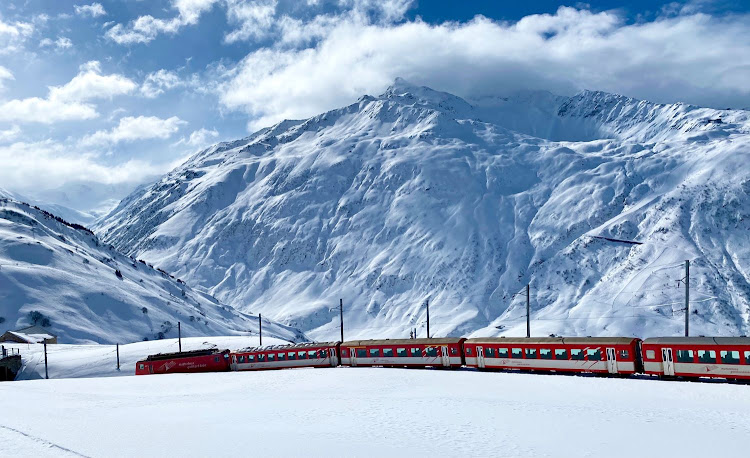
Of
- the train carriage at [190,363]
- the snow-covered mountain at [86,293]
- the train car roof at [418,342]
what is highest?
A: the snow-covered mountain at [86,293]

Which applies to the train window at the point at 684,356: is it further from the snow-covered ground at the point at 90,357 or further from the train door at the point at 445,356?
the snow-covered ground at the point at 90,357

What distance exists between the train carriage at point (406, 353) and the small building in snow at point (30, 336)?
54.5 meters

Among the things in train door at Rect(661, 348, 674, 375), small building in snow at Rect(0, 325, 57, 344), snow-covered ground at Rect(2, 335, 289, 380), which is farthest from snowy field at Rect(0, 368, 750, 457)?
small building in snow at Rect(0, 325, 57, 344)

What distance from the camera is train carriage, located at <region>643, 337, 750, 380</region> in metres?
31.6

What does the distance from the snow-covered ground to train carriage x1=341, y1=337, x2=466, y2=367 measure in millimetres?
30963

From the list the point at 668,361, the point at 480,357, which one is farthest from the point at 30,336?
the point at 668,361

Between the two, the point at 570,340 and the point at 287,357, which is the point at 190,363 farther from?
the point at 570,340

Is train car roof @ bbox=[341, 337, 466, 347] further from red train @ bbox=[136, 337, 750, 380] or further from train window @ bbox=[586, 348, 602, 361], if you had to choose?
train window @ bbox=[586, 348, 602, 361]

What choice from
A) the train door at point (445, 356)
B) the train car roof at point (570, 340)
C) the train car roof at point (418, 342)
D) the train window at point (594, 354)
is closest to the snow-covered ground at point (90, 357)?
the train car roof at point (418, 342)

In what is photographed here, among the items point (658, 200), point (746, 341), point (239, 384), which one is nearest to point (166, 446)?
point (239, 384)

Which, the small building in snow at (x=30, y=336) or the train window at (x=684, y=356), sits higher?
the small building in snow at (x=30, y=336)

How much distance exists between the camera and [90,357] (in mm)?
73125

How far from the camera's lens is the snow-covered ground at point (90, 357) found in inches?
2717

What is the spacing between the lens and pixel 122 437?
2045 centimetres
